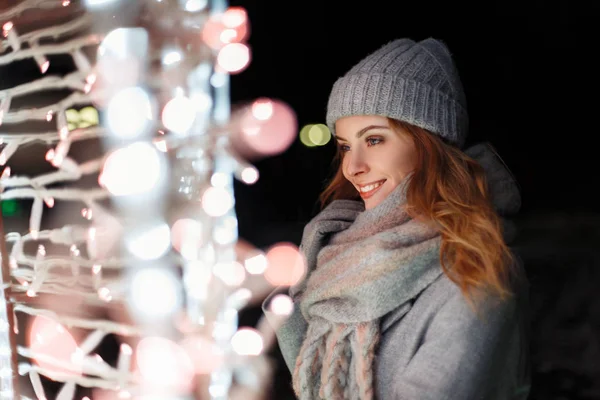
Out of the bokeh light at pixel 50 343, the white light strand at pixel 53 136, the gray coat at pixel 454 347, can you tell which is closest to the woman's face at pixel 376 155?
the gray coat at pixel 454 347

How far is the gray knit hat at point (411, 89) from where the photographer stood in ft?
2.98

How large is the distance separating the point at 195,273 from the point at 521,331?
0.71 m

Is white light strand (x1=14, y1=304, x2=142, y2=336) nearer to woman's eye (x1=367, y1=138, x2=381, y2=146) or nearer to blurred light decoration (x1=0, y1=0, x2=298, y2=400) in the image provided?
blurred light decoration (x1=0, y1=0, x2=298, y2=400)

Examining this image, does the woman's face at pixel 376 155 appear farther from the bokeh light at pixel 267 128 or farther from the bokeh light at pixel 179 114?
the bokeh light at pixel 267 128

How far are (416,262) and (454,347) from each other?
0.54 feet

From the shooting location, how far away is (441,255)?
2.83 feet

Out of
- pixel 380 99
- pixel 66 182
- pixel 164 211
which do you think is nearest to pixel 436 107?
pixel 380 99

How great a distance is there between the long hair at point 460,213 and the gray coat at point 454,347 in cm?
4

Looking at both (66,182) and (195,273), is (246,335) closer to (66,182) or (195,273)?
(195,273)

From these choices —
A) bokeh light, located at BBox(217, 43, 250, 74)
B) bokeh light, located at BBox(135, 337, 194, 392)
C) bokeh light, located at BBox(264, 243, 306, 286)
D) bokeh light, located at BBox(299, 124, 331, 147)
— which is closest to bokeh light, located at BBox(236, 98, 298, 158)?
bokeh light, located at BBox(299, 124, 331, 147)

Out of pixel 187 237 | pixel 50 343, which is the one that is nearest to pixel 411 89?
pixel 187 237

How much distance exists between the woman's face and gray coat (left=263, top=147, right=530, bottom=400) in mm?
209

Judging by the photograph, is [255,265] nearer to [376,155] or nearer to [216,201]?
[216,201]

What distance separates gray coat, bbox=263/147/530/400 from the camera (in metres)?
0.80
